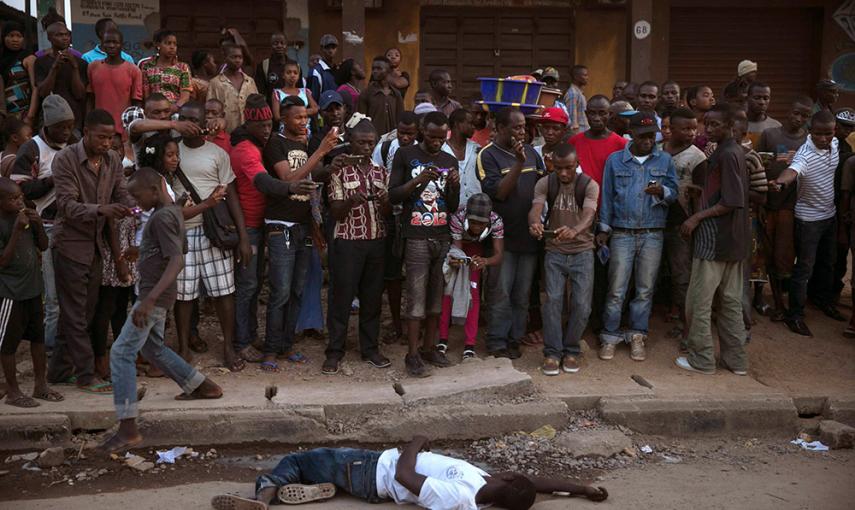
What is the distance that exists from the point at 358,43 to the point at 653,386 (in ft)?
21.1

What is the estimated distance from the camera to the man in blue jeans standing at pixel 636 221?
7.64m

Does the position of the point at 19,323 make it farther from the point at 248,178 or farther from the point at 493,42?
the point at 493,42

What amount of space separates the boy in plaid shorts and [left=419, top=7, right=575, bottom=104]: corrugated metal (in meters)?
6.91

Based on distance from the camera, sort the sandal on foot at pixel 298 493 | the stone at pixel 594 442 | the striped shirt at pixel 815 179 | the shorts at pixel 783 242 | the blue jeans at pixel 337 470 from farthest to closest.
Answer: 1. the shorts at pixel 783 242
2. the striped shirt at pixel 815 179
3. the stone at pixel 594 442
4. the blue jeans at pixel 337 470
5. the sandal on foot at pixel 298 493

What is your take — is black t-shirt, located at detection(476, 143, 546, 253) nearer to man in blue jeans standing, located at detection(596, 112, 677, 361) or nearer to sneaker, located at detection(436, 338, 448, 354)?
man in blue jeans standing, located at detection(596, 112, 677, 361)

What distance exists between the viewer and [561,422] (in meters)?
6.65

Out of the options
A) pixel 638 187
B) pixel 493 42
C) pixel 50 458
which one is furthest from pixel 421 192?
pixel 493 42

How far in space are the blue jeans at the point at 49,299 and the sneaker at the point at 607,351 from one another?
4.44 m

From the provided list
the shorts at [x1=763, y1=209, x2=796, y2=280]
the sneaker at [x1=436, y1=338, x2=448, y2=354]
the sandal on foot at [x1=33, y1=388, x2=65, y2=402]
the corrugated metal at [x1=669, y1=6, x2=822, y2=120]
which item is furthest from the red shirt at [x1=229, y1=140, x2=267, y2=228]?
the corrugated metal at [x1=669, y1=6, x2=822, y2=120]

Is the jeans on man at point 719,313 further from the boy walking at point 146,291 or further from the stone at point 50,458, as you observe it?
the stone at point 50,458

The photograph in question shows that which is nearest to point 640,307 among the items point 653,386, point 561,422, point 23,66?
point 653,386

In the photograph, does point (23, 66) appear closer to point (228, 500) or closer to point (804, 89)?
point (228, 500)

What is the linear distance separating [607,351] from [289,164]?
10.2 feet

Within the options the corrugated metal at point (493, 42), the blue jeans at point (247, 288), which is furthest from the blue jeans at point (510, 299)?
the corrugated metal at point (493, 42)
